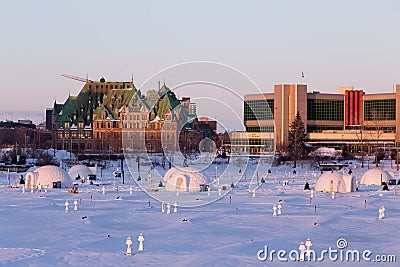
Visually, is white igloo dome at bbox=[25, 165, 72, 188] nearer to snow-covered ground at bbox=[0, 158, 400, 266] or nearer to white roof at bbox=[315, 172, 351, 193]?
snow-covered ground at bbox=[0, 158, 400, 266]

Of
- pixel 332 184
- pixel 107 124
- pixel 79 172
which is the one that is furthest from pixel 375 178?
pixel 107 124

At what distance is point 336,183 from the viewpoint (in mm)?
49656

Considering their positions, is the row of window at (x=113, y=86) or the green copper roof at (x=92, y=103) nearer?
the green copper roof at (x=92, y=103)

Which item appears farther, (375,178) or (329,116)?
(329,116)

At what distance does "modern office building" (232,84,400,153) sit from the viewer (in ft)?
456

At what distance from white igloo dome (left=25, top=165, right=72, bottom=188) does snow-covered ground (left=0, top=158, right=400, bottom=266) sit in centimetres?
589

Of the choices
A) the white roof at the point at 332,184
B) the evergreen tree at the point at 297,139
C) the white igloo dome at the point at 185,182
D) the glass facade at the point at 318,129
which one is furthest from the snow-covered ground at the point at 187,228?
the glass facade at the point at 318,129

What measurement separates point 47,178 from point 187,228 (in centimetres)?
2594

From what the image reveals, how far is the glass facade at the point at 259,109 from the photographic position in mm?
141500

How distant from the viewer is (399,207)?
39062mm

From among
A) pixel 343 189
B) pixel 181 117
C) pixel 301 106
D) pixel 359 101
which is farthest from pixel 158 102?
pixel 343 189

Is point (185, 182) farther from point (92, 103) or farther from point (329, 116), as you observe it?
point (92, 103)

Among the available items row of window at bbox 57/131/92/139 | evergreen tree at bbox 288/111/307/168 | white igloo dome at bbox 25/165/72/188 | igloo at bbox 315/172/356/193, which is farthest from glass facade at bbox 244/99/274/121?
igloo at bbox 315/172/356/193

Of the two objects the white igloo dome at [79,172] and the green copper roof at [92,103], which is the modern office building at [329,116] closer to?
the green copper roof at [92,103]
